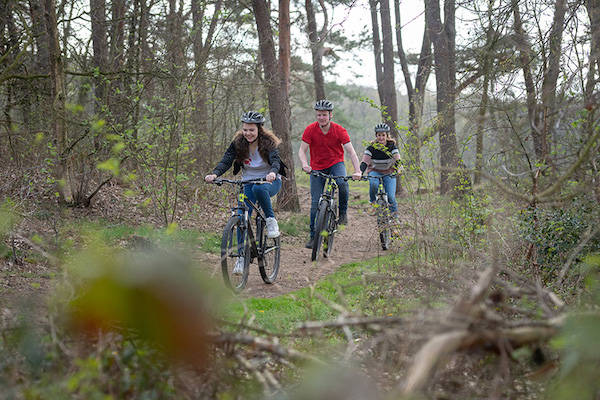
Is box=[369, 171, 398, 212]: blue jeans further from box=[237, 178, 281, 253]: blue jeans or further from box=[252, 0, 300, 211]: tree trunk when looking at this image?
box=[252, 0, 300, 211]: tree trunk

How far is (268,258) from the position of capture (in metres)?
6.86

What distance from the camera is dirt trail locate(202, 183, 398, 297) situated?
21.9ft

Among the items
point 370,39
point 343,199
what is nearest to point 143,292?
point 343,199

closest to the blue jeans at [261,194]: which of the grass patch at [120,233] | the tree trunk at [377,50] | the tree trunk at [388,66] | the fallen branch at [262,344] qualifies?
the grass patch at [120,233]

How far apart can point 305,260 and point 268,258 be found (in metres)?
1.79

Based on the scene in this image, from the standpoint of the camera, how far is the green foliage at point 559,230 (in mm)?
5363

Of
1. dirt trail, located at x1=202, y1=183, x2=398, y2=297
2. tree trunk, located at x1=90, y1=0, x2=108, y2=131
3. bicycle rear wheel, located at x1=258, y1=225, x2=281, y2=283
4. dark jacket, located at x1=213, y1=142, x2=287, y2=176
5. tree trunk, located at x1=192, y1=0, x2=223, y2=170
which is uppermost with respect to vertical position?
tree trunk, located at x1=90, y1=0, x2=108, y2=131

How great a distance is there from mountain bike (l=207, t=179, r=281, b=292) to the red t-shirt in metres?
1.76

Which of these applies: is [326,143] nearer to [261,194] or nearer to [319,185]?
[319,185]

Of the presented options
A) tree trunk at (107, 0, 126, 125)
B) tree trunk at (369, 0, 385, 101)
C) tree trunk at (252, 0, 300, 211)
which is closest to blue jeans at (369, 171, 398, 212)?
tree trunk at (252, 0, 300, 211)

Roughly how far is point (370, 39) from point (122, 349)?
21.0 meters

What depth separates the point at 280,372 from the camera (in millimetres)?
3301

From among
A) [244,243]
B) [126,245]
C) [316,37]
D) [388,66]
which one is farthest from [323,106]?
[388,66]

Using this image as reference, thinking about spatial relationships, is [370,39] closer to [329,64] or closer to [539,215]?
[329,64]
